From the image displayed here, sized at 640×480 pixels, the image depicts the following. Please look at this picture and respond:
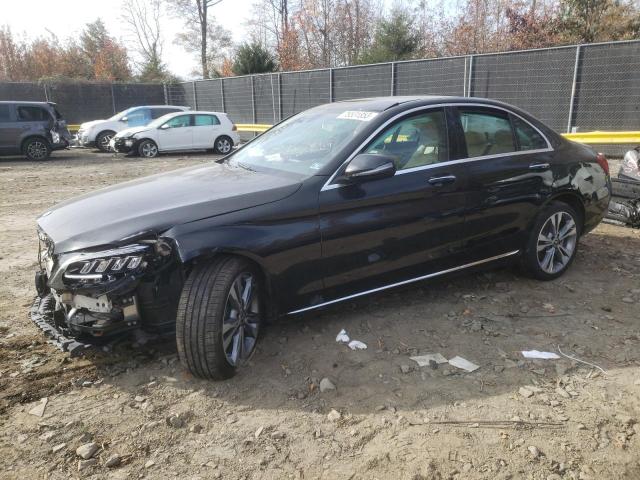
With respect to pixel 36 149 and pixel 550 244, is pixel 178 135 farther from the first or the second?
pixel 550 244

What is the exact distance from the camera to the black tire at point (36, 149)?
15109 mm

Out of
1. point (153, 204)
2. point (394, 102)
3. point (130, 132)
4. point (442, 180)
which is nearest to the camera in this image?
point (153, 204)

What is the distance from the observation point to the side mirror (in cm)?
332

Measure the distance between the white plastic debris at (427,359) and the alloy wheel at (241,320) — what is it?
3.51 ft

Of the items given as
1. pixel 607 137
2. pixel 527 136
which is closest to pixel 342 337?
pixel 527 136

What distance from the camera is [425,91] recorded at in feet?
47.4

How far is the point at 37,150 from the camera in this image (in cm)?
1529

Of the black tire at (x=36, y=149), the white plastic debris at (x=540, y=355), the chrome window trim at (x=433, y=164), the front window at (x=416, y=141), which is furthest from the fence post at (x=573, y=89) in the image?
the black tire at (x=36, y=149)

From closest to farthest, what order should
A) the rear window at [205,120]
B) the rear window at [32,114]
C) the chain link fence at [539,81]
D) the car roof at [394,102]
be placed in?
the car roof at [394,102]
the chain link fence at [539,81]
the rear window at [32,114]
the rear window at [205,120]

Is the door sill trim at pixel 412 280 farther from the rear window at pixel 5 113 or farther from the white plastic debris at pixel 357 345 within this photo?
the rear window at pixel 5 113

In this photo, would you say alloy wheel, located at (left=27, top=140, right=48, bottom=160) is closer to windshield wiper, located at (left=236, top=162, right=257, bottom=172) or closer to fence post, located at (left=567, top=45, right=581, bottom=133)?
windshield wiper, located at (left=236, top=162, right=257, bottom=172)

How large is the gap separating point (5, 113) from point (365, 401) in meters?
15.6

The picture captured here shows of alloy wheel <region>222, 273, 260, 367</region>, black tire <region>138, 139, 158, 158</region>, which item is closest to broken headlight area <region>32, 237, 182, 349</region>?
alloy wheel <region>222, 273, 260, 367</region>

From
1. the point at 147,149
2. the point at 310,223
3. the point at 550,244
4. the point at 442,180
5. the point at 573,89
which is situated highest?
the point at 573,89
